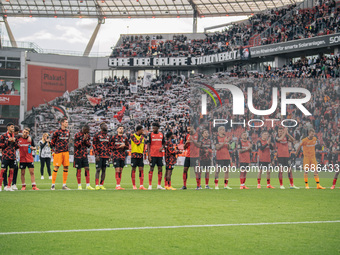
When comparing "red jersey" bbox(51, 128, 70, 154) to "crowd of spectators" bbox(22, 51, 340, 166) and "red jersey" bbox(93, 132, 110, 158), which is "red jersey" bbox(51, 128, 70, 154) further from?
"crowd of spectators" bbox(22, 51, 340, 166)

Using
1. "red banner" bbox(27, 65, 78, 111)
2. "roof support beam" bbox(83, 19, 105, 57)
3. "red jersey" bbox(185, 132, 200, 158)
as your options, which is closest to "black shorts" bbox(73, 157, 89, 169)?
"red jersey" bbox(185, 132, 200, 158)

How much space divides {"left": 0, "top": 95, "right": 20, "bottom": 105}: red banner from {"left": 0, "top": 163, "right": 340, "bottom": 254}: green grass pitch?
45813 mm

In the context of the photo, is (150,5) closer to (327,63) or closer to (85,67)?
(85,67)

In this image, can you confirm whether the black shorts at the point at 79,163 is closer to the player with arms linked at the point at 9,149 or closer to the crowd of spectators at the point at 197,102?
the player with arms linked at the point at 9,149

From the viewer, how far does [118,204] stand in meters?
12.2

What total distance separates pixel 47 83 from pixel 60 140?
4903 cm

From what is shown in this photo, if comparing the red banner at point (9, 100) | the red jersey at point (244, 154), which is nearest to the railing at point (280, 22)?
the red banner at point (9, 100)

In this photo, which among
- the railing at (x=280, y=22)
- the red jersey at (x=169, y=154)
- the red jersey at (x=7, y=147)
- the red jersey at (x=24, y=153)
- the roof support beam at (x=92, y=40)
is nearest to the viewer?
the red jersey at (x=7, y=147)

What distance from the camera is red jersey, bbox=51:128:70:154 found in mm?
16422

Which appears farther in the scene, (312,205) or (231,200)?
(231,200)

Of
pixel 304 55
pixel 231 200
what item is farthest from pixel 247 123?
pixel 231 200

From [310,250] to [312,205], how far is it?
566cm

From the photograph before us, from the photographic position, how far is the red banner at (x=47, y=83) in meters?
61.8

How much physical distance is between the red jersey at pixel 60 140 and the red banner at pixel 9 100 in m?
44.2
